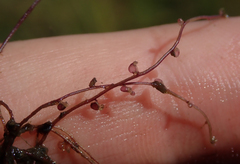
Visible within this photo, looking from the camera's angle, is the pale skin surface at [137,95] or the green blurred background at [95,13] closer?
the pale skin surface at [137,95]

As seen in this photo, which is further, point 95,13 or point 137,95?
point 95,13

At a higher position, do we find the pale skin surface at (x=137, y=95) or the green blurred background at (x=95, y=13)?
the green blurred background at (x=95, y=13)

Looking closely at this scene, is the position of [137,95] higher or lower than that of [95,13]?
lower

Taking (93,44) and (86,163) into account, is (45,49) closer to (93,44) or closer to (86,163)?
(93,44)

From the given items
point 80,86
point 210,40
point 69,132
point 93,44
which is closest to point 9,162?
point 69,132
